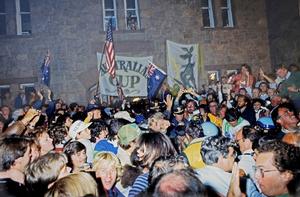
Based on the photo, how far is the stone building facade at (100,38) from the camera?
952cm

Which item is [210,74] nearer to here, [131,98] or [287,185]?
[131,98]

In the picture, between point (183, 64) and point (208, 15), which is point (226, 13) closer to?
point (208, 15)

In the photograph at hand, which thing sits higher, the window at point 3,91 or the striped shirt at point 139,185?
the window at point 3,91

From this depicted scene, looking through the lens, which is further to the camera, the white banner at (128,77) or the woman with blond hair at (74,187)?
the white banner at (128,77)

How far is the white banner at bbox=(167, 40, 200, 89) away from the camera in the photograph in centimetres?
Result: 941

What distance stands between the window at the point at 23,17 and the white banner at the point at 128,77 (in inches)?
87.1

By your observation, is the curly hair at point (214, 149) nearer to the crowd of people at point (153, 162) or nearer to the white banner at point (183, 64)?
the crowd of people at point (153, 162)

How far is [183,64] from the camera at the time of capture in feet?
31.1

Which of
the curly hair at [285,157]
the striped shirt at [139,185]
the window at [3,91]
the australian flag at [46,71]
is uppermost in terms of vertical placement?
the australian flag at [46,71]

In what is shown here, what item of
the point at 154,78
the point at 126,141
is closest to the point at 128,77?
the point at 154,78

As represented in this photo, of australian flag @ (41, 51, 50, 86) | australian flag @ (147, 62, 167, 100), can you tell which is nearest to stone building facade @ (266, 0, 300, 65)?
australian flag @ (147, 62, 167, 100)

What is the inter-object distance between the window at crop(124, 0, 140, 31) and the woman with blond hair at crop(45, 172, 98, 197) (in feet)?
27.8

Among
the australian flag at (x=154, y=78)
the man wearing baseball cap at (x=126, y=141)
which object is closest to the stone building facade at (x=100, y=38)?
the australian flag at (x=154, y=78)

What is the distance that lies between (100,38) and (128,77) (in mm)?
1542
